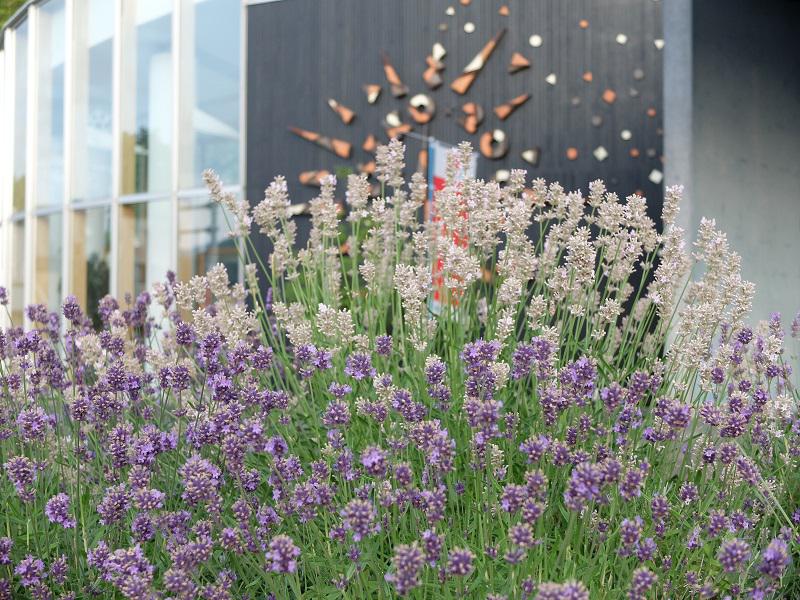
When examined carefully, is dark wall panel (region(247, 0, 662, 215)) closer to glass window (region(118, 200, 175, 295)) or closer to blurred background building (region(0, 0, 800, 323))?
blurred background building (region(0, 0, 800, 323))

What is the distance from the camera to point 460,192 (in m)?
2.43

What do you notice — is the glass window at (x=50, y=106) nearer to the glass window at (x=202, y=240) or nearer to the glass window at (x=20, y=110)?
the glass window at (x=20, y=110)

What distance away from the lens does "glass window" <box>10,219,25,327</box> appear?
9906mm

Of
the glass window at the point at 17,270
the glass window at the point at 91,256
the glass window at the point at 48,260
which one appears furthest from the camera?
the glass window at the point at 17,270

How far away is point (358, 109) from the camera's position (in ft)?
22.2

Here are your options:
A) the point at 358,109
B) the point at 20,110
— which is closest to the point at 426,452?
the point at 358,109

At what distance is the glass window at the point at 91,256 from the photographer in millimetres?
8273

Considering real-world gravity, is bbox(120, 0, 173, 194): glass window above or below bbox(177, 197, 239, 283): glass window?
above

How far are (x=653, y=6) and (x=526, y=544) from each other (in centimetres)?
528

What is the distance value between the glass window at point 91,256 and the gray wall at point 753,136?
5.69 metres

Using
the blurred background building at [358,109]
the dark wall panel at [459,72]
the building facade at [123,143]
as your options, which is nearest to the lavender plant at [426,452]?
the blurred background building at [358,109]

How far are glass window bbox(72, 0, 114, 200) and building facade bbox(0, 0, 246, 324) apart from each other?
0.6 inches

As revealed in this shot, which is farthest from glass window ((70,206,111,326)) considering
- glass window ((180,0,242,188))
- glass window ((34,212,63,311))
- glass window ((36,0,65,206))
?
glass window ((180,0,242,188))

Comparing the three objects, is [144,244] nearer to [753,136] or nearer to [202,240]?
[202,240]
